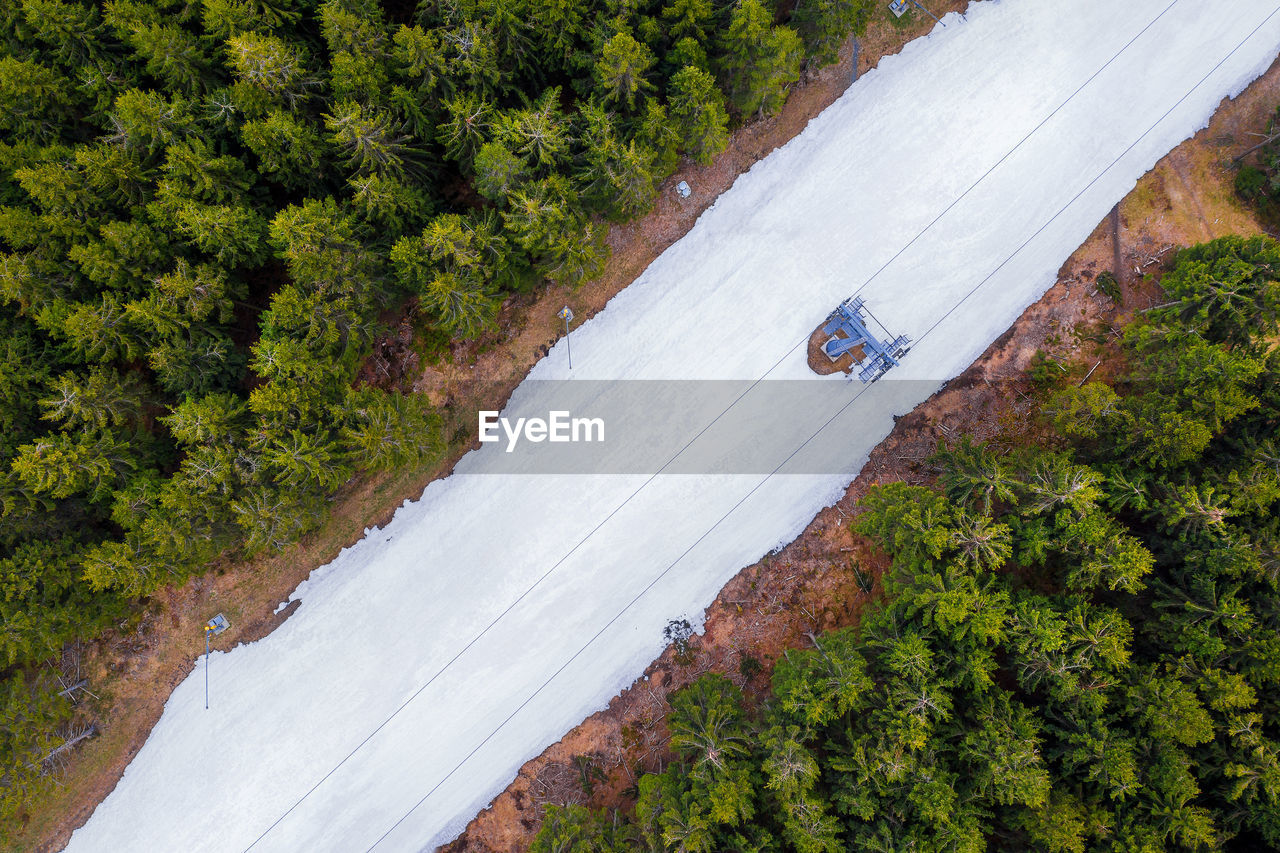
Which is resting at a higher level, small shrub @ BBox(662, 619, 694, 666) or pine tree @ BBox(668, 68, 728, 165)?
pine tree @ BBox(668, 68, 728, 165)

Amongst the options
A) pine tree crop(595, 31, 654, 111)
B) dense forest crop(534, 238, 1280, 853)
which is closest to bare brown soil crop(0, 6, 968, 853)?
pine tree crop(595, 31, 654, 111)

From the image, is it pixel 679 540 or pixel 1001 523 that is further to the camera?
pixel 679 540

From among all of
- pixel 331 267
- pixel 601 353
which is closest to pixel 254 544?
pixel 331 267

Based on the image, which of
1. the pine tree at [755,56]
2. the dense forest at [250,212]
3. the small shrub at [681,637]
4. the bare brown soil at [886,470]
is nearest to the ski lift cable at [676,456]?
the small shrub at [681,637]

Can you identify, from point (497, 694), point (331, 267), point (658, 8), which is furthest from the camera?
point (497, 694)

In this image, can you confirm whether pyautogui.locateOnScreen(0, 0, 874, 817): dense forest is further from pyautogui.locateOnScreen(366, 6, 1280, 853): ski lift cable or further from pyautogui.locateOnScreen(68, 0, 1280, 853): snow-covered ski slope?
pyautogui.locateOnScreen(366, 6, 1280, 853): ski lift cable

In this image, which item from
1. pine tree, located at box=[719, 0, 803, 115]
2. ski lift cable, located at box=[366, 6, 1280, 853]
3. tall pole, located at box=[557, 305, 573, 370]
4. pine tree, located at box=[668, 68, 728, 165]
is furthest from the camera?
tall pole, located at box=[557, 305, 573, 370]

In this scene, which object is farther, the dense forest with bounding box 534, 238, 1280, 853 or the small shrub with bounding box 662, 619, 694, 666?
the small shrub with bounding box 662, 619, 694, 666

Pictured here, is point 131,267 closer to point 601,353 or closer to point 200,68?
point 200,68
